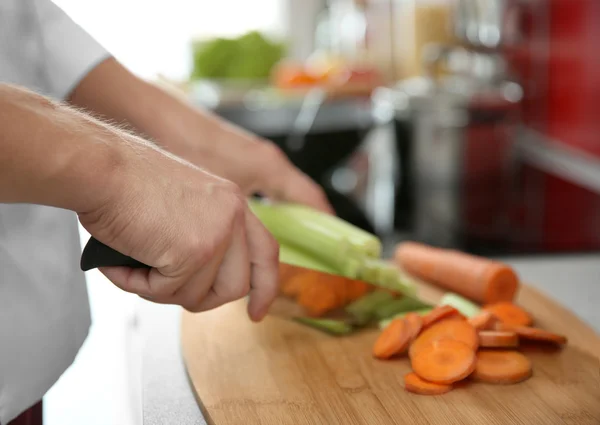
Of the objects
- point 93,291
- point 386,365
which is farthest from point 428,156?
point 386,365

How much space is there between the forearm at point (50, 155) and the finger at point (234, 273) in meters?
0.14

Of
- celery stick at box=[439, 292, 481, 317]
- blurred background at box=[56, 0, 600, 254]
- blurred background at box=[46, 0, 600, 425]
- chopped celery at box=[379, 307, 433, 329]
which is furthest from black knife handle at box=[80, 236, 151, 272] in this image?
blurred background at box=[56, 0, 600, 254]

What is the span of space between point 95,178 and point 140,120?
436mm

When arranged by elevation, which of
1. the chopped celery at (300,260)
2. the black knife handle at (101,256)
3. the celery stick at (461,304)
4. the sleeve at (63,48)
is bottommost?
the celery stick at (461,304)

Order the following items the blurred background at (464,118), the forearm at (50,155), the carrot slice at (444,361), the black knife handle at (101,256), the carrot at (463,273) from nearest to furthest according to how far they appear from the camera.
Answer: the forearm at (50,155) → the black knife handle at (101,256) → the carrot slice at (444,361) → the carrot at (463,273) → the blurred background at (464,118)

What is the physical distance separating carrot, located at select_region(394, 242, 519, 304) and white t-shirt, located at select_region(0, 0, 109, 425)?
0.52 metres

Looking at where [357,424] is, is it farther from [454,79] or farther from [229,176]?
[454,79]

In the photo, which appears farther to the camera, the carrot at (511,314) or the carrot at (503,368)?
the carrot at (511,314)

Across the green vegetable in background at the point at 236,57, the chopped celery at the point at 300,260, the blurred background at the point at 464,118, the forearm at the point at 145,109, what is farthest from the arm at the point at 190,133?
the green vegetable in background at the point at 236,57

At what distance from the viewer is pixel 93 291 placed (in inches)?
62.3

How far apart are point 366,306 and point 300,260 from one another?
0.35ft

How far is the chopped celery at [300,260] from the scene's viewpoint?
3.12ft

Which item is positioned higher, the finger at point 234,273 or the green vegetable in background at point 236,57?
the finger at point 234,273

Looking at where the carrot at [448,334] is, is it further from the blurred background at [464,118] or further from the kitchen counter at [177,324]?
the blurred background at [464,118]
